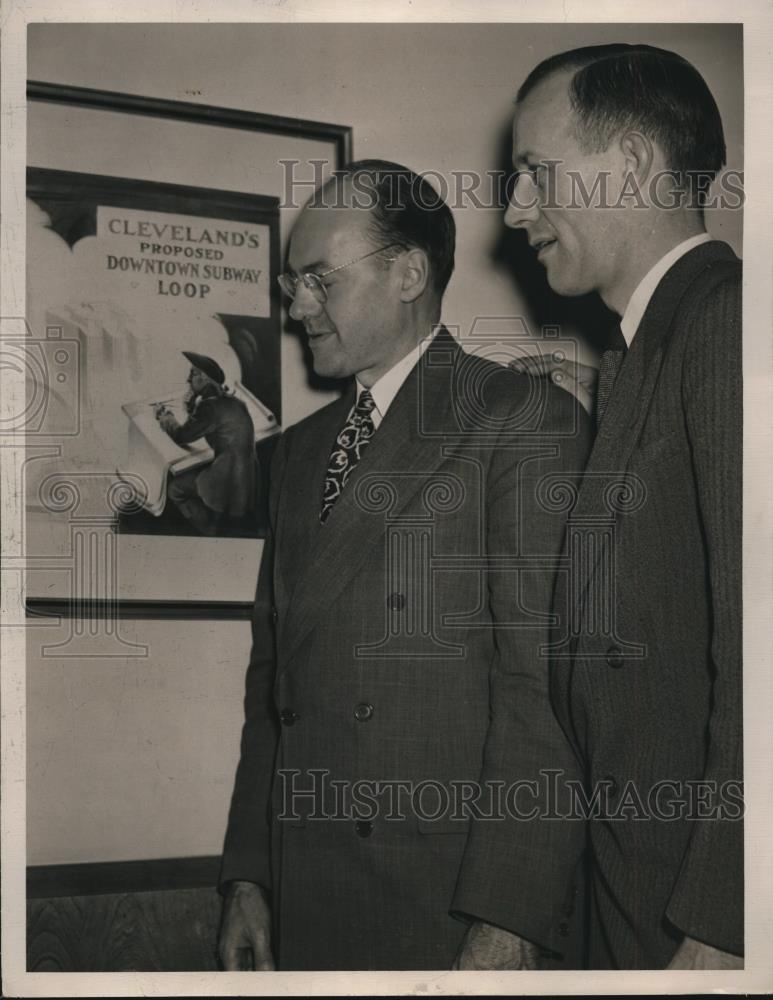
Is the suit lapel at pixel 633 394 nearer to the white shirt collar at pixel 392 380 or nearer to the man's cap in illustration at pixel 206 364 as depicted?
the white shirt collar at pixel 392 380

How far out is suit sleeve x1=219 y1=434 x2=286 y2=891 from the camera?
61.4 inches

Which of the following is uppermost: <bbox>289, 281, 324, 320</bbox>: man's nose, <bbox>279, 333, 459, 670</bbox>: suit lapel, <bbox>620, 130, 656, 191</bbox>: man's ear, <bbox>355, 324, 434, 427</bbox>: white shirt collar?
<bbox>620, 130, 656, 191</bbox>: man's ear

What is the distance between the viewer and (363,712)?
1.50 meters

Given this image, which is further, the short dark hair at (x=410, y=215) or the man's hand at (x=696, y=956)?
the short dark hair at (x=410, y=215)

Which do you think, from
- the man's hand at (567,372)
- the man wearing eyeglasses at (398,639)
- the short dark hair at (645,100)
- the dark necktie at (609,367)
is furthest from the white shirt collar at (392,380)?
the short dark hair at (645,100)

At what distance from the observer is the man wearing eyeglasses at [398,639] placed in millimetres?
1483

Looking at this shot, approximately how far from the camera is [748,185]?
1.58 meters

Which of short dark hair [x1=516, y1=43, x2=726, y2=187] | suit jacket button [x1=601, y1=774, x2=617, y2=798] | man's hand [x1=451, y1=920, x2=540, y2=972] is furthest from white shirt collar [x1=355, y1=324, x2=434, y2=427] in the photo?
man's hand [x1=451, y1=920, x2=540, y2=972]

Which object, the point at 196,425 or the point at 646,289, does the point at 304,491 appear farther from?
the point at 646,289

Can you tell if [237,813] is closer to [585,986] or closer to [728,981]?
[585,986]

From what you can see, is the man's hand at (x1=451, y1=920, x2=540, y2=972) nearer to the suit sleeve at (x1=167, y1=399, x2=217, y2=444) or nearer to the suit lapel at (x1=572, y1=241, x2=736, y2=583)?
the suit lapel at (x1=572, y1=241, x2=736, y2=583)

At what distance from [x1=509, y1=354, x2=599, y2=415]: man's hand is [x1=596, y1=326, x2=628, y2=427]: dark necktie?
0.04 ft

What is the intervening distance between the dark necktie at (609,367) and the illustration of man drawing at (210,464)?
0.44 meters

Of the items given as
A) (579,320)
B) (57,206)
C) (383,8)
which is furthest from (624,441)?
(57,206)
